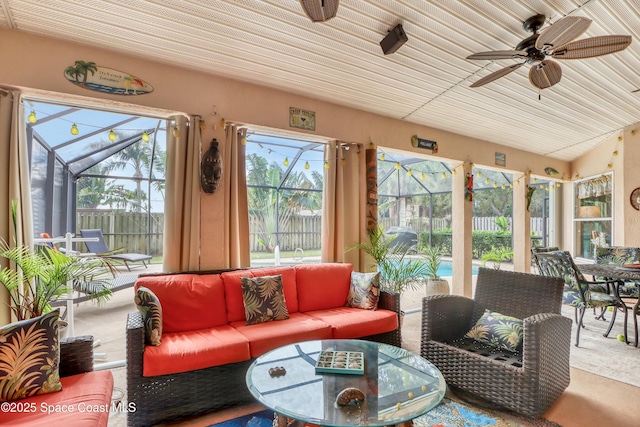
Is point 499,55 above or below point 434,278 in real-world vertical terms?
above

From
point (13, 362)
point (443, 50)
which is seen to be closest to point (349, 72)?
point (443, 50)

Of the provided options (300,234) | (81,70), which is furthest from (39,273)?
(300,234)

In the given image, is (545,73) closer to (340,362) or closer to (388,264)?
(388,264)

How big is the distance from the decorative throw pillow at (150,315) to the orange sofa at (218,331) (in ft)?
0.16

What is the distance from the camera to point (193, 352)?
2.15 m

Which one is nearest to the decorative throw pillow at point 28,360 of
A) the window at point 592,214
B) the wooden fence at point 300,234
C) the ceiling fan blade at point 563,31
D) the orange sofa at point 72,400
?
the orange sofa at point 72,400

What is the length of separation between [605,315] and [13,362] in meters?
6.12

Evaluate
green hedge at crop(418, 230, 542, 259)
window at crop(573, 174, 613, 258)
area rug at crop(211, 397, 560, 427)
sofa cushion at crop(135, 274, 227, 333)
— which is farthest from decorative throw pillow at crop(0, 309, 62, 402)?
green hedge at crop(418, 230, 542, 259)

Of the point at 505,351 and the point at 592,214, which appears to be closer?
the point at 505,351

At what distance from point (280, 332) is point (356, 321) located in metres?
0.70

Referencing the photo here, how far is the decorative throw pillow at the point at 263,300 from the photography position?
275cm

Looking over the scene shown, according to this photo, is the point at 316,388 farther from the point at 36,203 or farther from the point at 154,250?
the point at 154,250

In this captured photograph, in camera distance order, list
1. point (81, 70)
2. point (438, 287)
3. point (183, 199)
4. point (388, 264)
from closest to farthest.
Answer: point (81, 70)
point (183, 199)
point (388, 264)
point (438, 287)

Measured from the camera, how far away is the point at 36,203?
3.64 m
